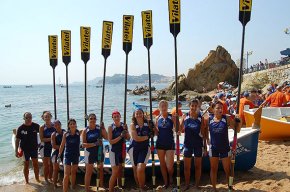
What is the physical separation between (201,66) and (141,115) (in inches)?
1660

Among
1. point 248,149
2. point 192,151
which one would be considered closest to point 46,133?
point 192,151

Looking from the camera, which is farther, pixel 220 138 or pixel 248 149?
pixel 248 149

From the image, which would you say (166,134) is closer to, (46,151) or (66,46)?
(46,151)

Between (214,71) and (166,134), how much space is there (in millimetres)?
40945

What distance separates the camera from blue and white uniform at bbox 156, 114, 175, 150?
6457 mm

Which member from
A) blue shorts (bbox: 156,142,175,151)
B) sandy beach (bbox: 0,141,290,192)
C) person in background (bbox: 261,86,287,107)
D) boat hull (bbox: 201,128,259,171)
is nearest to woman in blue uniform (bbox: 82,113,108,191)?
blue shorts (bbox: 156,142,175,151)

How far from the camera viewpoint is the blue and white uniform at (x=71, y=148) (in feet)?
22.4

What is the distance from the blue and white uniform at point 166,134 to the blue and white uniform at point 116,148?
80 cm

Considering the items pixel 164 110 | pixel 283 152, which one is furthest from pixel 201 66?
pixel 164 110

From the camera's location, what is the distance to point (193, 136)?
20.8 feet

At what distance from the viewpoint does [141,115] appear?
6293 mm

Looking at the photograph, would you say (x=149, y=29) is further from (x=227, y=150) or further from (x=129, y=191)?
(x=129, y=191)

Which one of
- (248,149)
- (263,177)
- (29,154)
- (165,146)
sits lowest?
(263,177)

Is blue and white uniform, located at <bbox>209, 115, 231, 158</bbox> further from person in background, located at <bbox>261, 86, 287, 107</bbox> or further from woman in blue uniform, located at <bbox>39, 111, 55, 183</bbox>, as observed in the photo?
person in background, located at <bbox>261, 86, 287, 107</bbox>
